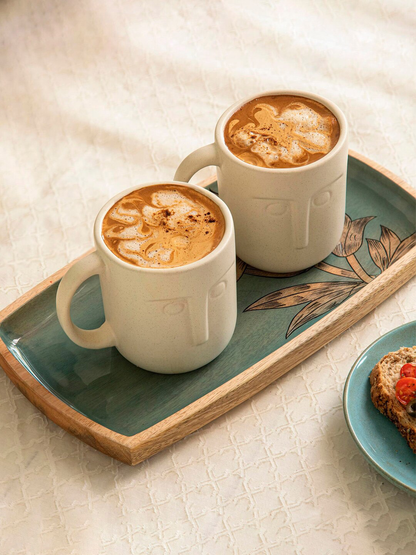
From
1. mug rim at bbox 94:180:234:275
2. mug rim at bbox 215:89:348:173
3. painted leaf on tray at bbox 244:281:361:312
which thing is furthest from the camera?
painted leaf on tray at bbox 244:281:361:312

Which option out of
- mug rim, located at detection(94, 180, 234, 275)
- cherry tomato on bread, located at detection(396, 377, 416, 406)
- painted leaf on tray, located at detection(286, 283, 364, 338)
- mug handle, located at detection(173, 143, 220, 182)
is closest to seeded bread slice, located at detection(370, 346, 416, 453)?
cherry tomato on bread, located at detection(396, 377, 416, 406)

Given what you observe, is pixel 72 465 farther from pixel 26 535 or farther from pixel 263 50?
pixel 263 50

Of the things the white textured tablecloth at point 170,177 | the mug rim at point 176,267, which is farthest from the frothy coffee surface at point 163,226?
the white textured tablecloth at point 170,177

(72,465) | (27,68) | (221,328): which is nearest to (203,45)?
(27,68)

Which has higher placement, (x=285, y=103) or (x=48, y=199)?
(x=285, y=103)

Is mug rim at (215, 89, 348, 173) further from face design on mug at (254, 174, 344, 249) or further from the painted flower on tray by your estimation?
the painted flower on tray

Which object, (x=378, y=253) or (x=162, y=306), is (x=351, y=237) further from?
(x=162, y=306)

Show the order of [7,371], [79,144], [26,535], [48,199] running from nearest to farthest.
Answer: [26,535], [7,371], [48,199], [79,144]
